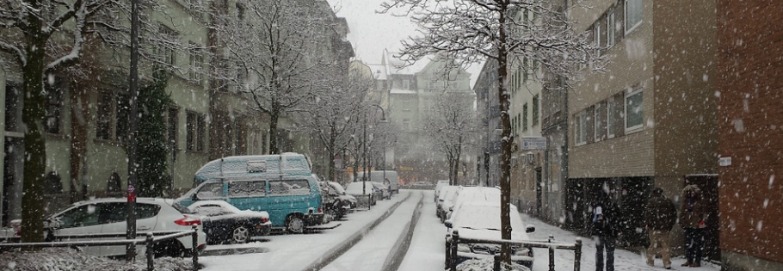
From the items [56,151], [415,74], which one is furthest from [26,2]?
[415,74]

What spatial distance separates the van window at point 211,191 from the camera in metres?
22.7

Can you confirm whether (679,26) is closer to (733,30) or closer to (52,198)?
(733,30)

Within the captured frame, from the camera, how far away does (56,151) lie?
2105 centimetres

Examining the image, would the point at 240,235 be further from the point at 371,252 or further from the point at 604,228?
the point at 604,228

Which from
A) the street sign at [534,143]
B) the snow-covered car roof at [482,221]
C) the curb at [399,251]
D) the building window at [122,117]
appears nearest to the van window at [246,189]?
the curb at [399,251]

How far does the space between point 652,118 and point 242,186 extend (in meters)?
12.0

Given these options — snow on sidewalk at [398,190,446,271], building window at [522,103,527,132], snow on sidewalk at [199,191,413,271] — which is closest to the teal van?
snow on sidewalk at [199,191,413,271]

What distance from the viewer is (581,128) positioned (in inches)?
1054

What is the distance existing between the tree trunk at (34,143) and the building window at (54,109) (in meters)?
8.94

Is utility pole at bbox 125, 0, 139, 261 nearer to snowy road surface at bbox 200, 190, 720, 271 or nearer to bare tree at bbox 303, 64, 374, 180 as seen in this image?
snowy road surface at bbox 200, 190, 720, 271

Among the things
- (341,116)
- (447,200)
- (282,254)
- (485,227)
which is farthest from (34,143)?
(341,116)

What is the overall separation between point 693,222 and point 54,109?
1684 cm

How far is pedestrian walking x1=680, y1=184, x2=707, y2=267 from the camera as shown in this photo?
1541 cm

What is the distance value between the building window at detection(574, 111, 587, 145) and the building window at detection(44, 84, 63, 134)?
54.4 feet
